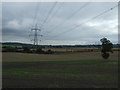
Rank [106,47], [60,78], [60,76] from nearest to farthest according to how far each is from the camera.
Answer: [60,78], [60,76], [106,47]

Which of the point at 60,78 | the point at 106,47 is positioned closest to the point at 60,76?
the point at 60,78

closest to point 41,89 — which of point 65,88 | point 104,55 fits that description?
point 65,88

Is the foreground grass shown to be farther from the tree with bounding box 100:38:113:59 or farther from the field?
the tree with bounding box 100:38:113:59

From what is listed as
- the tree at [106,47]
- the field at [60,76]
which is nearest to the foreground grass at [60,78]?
the field at [60,76]

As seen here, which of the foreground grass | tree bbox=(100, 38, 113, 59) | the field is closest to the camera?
the foreground grass

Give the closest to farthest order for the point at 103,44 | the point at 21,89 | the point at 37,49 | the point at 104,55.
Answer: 1. the point at 21,89
2. the point at 104,55
3. the point at 103,44
4. the point at 37,49

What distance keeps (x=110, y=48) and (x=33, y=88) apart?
59455 mm

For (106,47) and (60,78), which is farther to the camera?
(106,47)

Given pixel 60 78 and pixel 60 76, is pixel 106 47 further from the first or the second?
pixel 60 78

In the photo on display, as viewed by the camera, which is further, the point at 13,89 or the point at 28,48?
the point at 28,48

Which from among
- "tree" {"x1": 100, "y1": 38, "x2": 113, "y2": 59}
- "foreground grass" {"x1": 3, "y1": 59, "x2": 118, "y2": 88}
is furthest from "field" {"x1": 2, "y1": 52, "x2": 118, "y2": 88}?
"tree" {"x1": 100, "y1": 38, "x2": 113, "y2": 59}

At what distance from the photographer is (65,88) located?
1231cm

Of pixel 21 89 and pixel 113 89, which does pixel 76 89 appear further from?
pixel 21 89

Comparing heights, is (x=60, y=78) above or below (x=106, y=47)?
below
